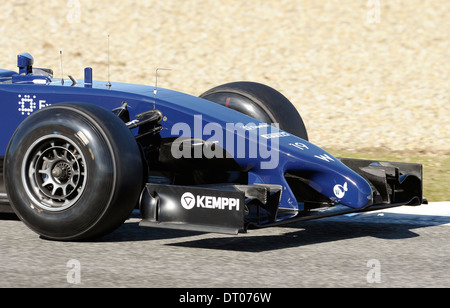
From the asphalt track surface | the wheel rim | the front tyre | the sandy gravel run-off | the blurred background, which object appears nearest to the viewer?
the asphalt track surface

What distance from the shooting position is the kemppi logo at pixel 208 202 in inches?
213

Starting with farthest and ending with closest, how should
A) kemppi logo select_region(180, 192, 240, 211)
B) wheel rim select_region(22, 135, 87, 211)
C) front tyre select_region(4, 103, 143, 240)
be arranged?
wheel rim select_region(22, 135, 87, 211), front tyre select_region(4, 103, 143, 240), kemppi logo select_region(180, 192, 240, 211)

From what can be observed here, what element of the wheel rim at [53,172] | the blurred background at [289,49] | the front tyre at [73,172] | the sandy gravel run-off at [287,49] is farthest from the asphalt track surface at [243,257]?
the sandy gravel run-off at [287,49]

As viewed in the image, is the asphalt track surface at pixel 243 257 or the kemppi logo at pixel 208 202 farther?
the kemppi logo at pixel 208 202

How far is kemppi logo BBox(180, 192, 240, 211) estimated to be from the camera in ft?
17.8

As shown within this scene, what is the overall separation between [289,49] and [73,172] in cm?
984

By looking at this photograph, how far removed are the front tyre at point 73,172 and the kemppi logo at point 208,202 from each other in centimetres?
36

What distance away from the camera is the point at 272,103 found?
295 inches

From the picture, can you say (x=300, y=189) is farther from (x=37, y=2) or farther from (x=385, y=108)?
(x=37, y=2)

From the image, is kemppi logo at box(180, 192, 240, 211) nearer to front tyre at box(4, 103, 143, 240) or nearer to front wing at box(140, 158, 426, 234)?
front wing at box(140, 158, 426, 234)

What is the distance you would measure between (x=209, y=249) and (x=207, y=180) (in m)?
1.01

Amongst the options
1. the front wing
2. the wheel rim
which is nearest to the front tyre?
the wheel rim

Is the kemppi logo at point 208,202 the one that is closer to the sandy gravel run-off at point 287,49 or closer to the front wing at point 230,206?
the front wing at point 230,206

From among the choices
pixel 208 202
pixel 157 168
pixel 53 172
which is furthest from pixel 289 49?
pixel 208 202
